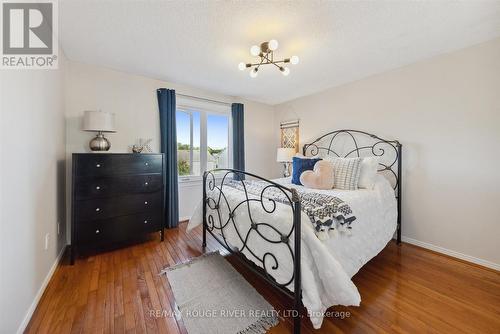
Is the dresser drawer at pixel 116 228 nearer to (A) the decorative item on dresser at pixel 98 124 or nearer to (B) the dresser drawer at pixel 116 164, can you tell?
(B) the dresser drawer at pixel 116 164

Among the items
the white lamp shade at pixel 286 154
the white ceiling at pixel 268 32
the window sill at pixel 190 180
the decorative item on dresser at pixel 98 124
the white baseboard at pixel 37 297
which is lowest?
the white baseboard at pixel 37 297

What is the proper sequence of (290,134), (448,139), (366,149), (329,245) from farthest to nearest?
(290,134), (366,149), (448,139), (329,245)

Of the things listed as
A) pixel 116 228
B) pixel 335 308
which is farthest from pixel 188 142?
pixel 335 308

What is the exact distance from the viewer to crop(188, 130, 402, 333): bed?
1247mm

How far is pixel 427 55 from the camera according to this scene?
2.32 m

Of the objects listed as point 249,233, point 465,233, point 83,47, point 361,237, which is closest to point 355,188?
point 361,237

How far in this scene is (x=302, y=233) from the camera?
4.36 ft

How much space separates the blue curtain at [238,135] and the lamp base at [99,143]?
2001mm

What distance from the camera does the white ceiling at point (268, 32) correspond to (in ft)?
5.23

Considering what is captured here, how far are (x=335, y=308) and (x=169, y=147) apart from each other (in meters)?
2.77

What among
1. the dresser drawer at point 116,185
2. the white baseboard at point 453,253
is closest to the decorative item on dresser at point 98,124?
the dresser drawer at point 116,185

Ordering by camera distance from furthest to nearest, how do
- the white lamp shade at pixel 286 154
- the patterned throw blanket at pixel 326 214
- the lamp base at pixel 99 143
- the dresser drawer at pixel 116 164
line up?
the white lamp shade at pixel 286 154 < the lamp base at pixel 99 143 < the dresser drawer at pixel 116 164 < the patterned throw blanket at pixel 326 214

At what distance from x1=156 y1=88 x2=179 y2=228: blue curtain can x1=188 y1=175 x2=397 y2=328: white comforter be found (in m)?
1.09

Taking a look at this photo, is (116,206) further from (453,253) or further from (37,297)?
(453,253)
